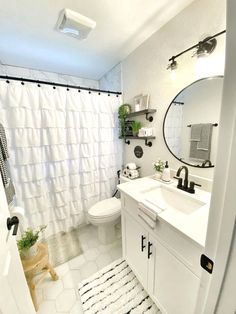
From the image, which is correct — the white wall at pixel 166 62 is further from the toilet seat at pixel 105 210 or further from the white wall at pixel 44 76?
the white wall at pixel 44 76

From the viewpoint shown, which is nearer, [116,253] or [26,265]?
[26,265]

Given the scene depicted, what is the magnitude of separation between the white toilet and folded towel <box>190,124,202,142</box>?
965 mm

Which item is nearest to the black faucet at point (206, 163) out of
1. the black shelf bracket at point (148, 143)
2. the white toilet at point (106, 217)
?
the black shelf bracket at point (148, 143)

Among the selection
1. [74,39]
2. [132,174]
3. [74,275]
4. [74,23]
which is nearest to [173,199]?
[132,174]

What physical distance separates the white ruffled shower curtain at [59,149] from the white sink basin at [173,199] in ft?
3.15

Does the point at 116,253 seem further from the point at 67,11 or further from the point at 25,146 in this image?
the point at 67,11

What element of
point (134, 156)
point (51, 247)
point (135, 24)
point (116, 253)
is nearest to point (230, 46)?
point (135, 24)

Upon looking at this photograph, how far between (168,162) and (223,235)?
1176 millimetres

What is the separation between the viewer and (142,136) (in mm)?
1725

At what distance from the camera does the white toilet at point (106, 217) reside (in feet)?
5.45

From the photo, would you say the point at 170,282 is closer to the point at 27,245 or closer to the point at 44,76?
the point at 27,245

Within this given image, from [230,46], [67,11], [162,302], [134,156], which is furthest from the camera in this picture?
[134,156]

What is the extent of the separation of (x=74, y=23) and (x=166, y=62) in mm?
901

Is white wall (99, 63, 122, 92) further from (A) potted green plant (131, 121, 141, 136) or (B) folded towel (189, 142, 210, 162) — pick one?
(B) folded towel (189, 142, 210, 162)
